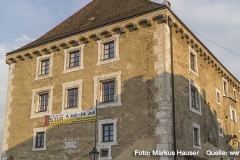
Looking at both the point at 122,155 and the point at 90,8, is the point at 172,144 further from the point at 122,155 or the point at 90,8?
the point at 90,8

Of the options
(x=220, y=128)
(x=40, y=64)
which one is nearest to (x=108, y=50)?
(x=40, y=64)

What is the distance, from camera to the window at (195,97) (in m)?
21.2

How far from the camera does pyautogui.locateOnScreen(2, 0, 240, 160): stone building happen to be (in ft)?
61.0

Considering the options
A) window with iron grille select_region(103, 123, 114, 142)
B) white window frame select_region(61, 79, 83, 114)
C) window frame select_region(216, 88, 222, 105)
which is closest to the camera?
window with iron grille select_region(103, 123, 114, 142)

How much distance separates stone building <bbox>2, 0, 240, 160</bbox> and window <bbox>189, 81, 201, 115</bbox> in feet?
0.34

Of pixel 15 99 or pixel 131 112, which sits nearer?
pixel 131 112

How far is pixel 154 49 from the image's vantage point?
63.3 feet

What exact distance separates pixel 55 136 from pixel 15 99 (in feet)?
15.6

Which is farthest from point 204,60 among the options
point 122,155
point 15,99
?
point 15,99

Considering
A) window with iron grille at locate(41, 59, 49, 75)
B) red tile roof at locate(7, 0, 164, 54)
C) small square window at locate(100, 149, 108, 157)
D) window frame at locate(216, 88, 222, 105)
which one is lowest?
small square window at locate(100, 149, 108, 157)

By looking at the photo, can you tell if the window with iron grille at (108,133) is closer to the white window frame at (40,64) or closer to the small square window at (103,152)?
the small square window at (103,152)

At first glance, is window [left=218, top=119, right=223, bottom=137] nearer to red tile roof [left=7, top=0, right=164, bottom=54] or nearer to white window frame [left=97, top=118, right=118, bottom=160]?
white window frame [left=97, top=118, right=118, bottom=160]

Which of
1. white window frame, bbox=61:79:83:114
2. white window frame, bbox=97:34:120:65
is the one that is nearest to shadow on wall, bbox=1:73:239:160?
white window frame, bbox=61:79:83:114

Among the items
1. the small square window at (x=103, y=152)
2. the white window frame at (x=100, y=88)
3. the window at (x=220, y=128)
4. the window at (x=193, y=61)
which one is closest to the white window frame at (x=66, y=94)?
the white window frame at (x=100, y=88)
